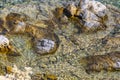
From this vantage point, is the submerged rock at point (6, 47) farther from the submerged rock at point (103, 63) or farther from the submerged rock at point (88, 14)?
the submerged rock at point (88, 14)

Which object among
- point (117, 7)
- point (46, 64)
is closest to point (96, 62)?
point (46, 64)

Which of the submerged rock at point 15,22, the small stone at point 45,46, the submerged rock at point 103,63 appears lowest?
the submerged rock at point 103,63

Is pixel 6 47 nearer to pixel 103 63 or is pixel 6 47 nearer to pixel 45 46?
pixel 45 46

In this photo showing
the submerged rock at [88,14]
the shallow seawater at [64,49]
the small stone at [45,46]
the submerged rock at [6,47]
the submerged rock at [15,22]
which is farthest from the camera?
the submerged rock at [88,14]

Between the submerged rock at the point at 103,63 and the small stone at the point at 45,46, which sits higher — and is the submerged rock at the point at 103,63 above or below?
below

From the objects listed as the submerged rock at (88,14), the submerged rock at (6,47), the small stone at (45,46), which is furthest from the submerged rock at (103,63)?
the submerged rock at (6,47)

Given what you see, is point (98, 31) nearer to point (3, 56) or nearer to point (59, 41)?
point (59, 41)

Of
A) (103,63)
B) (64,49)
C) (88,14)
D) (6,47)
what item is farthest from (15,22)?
(103,63)

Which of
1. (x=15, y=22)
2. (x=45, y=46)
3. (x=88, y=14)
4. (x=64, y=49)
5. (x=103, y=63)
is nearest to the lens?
(x=103, y=63)

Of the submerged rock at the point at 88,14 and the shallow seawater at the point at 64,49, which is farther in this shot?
the submerged rock at the point at 88,14

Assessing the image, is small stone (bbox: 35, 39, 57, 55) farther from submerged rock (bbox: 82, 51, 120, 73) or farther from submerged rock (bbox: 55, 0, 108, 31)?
submerged rock (bbox: 55, 0, 108, 31)
